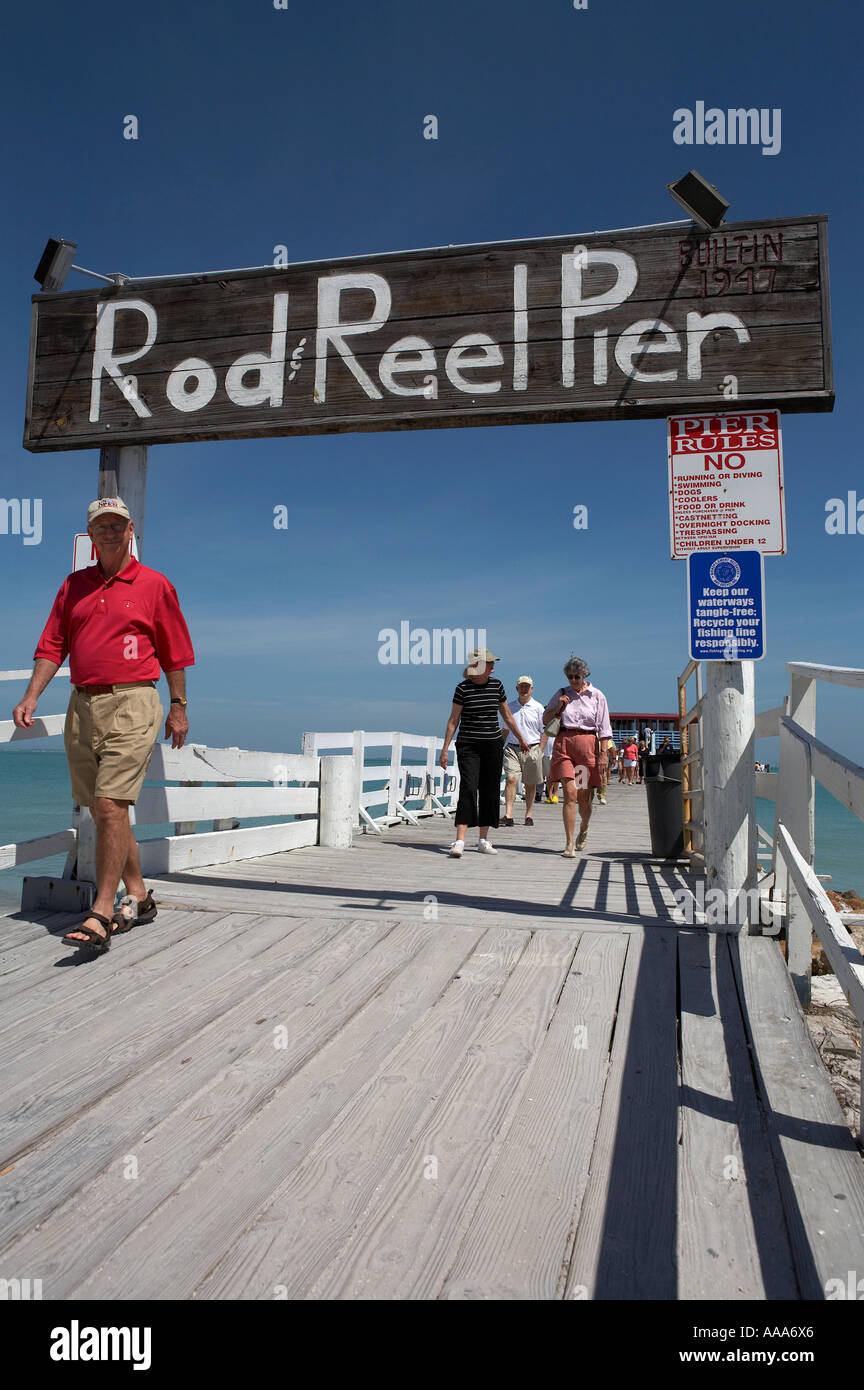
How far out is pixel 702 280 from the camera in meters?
4.41

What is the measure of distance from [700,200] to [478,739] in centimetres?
476

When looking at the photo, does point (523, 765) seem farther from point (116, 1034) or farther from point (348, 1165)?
point (348, 1165)

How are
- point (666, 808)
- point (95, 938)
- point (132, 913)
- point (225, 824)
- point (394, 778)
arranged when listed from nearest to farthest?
1. point (95, 938)
2. point (132, 913)
3. point (225, 824)
4. point (666, 808)
5. point (394, 778)

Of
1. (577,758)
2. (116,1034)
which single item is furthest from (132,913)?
(577,758)

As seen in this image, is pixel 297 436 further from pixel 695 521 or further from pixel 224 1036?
pixel 224 1036

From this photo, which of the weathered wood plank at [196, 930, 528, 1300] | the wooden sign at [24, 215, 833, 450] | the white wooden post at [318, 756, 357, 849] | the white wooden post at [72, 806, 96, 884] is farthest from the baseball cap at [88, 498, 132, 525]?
the white wooden post at [318, 756, 357, 849]

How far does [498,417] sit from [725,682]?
1895 millimetres

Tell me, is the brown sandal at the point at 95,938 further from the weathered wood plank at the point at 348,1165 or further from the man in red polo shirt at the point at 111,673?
the weathered wood plank at the point at 348,1165

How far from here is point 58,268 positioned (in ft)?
17.4

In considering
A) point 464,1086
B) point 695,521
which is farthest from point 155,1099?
point 695,521

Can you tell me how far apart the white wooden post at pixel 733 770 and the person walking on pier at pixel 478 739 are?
12.0ft

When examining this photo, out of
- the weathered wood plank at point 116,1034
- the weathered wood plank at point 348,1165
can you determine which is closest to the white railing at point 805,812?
the weathered wood plank at point 348,1165
